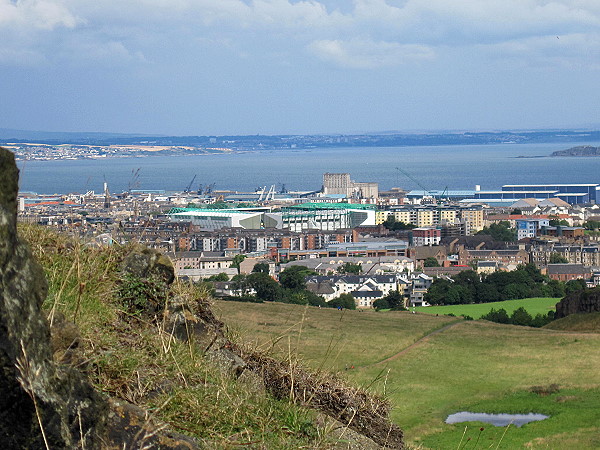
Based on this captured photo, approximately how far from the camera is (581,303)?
21141 millimetres

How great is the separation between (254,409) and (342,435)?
1.34ft

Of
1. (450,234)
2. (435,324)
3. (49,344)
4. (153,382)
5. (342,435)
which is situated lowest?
(450,234)

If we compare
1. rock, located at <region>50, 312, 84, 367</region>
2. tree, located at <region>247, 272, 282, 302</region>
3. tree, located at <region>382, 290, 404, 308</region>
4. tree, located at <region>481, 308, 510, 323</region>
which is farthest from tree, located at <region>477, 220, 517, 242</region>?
rock, located at <region>50, 312, 84, 367</region>

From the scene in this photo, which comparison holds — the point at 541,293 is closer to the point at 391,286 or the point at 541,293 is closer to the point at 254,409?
the point at 391,286

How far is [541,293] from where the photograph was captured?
39.9 metres

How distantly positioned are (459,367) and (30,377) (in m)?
10.9

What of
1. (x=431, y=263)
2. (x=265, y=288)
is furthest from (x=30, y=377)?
(x=431, y=263)

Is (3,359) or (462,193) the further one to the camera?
(462,193)

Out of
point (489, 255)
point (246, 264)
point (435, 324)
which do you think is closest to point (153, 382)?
point (435, 324)

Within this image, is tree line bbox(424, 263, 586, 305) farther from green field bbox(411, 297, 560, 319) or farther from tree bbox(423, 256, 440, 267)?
tree bbox(423, 256, 440, 267)

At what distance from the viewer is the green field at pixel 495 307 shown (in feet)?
105

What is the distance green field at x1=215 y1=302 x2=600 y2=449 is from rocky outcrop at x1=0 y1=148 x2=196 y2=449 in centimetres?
549

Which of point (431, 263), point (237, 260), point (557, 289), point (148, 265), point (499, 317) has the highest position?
point (148, 265)

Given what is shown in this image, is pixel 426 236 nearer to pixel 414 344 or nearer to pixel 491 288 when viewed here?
pixel 491 288
